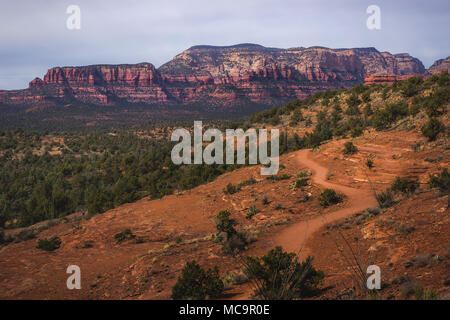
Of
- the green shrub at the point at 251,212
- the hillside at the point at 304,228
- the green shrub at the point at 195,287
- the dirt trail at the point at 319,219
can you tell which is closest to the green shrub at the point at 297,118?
the hillside at the point at 304,228

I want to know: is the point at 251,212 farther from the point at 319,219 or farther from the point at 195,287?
the point at 195,287

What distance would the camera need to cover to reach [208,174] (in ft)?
89.4

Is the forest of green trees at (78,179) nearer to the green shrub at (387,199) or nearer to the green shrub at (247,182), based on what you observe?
the green shrub at (247,182)

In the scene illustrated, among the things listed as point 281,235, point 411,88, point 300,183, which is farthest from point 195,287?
point 411,88

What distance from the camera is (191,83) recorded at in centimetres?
17425

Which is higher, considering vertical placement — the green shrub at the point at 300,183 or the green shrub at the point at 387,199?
the green shrub at the point at 387,199

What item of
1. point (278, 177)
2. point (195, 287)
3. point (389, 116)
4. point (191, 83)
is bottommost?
point (195, 287)

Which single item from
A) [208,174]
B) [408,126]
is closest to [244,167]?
[208,174]

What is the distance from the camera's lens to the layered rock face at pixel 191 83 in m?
146

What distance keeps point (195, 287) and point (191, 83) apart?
175 meters

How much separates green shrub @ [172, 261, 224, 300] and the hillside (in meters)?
0.54

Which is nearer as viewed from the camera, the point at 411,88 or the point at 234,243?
the point at 234,243

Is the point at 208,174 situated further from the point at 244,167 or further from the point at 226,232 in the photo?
the point at 226,232

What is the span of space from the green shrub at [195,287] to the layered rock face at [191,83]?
436ft
